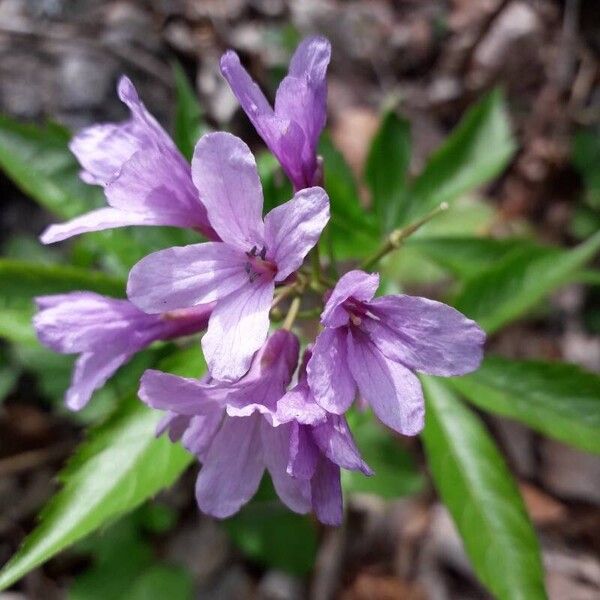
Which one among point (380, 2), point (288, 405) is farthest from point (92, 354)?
point (380, 2)

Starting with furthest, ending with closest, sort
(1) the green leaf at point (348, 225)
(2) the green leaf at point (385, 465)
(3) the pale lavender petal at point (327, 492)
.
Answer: (2) the green leaf at point (385, 465)
(1) the green leaf at point (348, 225)
(3) the pale lavender petal at point (327, 492)

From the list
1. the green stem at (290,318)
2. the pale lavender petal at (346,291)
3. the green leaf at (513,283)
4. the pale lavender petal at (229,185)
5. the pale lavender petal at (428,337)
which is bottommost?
the green leaf at (513,283)

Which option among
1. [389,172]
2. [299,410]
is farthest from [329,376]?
[389,172]

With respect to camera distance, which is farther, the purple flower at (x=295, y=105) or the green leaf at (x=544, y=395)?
the green leaf at (x=544, y=395)

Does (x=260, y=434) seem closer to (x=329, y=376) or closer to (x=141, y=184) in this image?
(x=329, y=376)

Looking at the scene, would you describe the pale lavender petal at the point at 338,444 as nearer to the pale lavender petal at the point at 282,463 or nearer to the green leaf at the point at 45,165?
the pale lavender petal at the point at 282,463

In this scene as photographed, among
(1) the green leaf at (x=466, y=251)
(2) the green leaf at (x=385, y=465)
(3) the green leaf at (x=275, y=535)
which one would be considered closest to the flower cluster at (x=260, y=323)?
(1) the green leaf at (x=466, y=251)

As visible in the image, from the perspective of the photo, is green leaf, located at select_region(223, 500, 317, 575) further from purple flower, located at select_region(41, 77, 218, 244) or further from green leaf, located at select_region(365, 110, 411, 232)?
purple flower, located at select_region(41, 77, 218, 244)
